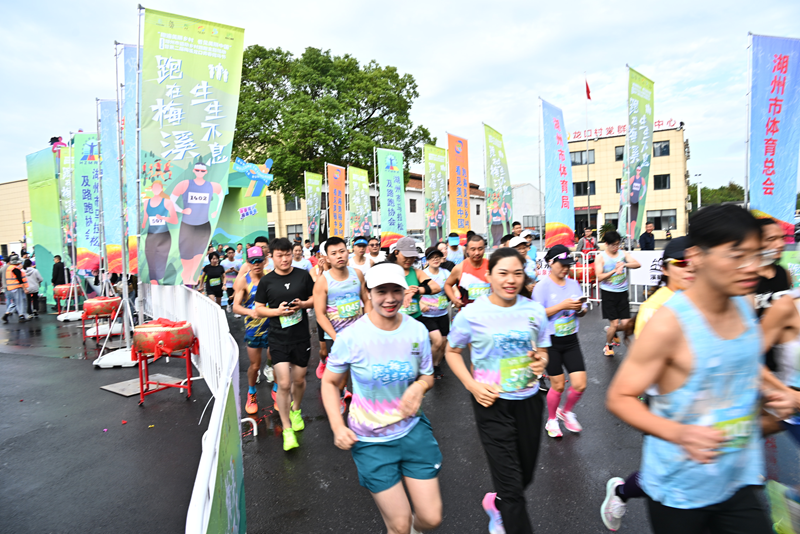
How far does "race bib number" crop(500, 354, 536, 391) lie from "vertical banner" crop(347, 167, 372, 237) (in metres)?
16.0

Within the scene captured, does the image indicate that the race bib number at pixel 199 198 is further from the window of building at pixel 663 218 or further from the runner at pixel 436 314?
the window of building at pixel 663 218

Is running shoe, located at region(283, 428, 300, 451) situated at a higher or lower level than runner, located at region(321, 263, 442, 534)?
lower

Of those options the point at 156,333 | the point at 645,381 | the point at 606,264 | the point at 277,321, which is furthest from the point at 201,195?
the point at 645,381

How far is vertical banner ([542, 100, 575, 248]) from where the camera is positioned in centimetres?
1233

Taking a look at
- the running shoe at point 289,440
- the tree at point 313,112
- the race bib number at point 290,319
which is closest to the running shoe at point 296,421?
the running shoe at point 289,440

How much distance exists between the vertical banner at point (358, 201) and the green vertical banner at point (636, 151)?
9.82 meters

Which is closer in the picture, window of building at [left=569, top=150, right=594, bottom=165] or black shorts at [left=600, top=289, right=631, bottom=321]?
black shorts at [left=600, top=289, right=631, bottom=321]

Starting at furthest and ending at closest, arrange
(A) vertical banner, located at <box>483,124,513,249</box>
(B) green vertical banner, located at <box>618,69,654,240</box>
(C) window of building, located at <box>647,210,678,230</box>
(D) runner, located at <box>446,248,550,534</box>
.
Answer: (C) window of building, located at <box>647,210,678,230</box>, (A) vertical banner, located at <box>483,124,513,249</box>, (B) green vertical banner, located at <box>618,69,654,240</box>, (D) runner, located at <box>446,248,550,534</box>

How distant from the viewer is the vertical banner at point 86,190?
12.8 meters

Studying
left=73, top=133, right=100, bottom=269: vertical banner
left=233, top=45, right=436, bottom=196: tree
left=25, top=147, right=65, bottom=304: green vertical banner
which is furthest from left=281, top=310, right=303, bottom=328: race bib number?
left=233, top=45, right=436, bottom=196: tree

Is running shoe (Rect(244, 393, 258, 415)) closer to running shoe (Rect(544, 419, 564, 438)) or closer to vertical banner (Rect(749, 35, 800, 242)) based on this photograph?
running shoe (Rect(544, 419, 564, 438))

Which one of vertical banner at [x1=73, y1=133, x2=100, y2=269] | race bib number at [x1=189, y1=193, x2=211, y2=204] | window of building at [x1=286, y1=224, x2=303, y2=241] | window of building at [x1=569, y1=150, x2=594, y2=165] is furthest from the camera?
window of building at [x1=569, y1=150, x2=594, y2=165]

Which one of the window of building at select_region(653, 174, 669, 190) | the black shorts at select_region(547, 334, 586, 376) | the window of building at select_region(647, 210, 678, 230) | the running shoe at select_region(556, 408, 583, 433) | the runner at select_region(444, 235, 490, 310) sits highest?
the window of building at select_region(653, 174, 669, 190)

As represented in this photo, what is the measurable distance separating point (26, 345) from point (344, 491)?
10858 millimetres
